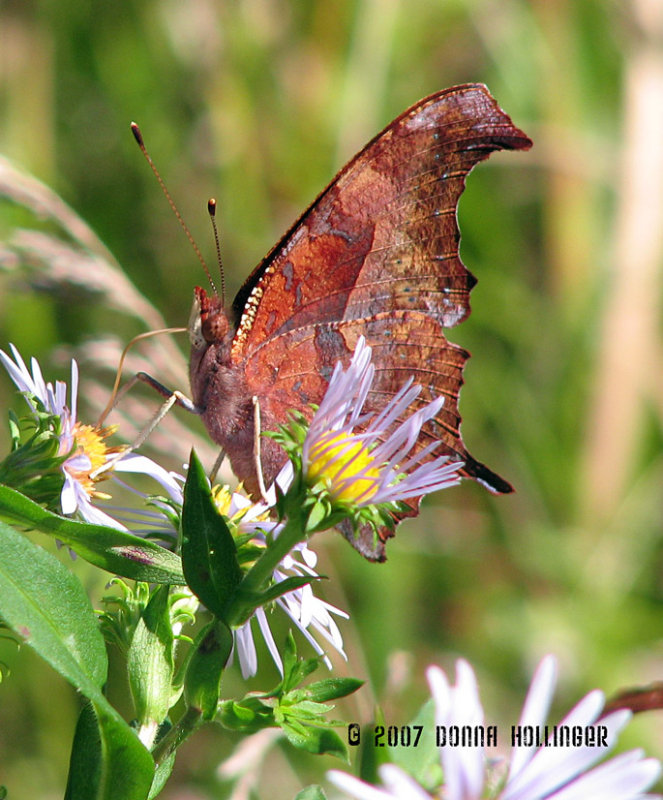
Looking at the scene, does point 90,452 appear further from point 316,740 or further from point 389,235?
point 389,235

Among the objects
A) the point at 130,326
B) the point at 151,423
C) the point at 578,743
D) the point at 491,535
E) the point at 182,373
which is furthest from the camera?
the point at 491,535

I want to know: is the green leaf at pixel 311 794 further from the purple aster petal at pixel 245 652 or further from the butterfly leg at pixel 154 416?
the butterfly leg at pixel 154 416

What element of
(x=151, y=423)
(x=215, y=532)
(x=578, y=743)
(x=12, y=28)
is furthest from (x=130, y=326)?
(x=578, y=743)

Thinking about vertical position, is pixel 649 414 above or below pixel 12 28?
below

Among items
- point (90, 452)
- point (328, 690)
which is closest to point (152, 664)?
point (328, 690)

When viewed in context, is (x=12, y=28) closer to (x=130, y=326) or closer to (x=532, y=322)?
(x=130, y=326)

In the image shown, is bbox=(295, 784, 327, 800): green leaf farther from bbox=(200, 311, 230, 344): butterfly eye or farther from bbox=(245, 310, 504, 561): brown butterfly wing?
bbox=(200, 311, 230, 344): butterfly eye

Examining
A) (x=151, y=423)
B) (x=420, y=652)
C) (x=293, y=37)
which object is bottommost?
(x=420, y=652)
